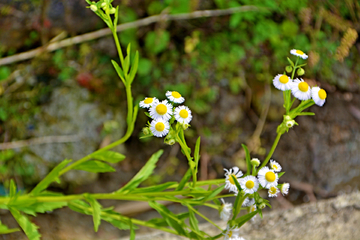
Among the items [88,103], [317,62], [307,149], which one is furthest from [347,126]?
[88,103]

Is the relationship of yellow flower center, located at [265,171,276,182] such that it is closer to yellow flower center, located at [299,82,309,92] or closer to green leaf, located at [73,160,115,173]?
yellow flower center, located at [299,82,309,92]

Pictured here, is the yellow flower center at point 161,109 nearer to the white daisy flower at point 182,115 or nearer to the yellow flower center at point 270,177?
the white daisy flower at point 182,115

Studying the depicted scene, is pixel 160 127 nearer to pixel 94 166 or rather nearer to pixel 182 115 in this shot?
pixel 182 115

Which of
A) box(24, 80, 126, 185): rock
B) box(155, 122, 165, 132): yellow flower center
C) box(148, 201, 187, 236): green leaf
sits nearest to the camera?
box(155, 122, 165, 132): yellow flower center

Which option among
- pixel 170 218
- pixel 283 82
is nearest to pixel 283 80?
pixel 283 82

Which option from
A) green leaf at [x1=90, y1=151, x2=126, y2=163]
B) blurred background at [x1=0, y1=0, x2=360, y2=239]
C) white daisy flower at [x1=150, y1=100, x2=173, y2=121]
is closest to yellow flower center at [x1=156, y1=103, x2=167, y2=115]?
white daisy flower at [x1=150, y1=100, x2=173, y2=121]

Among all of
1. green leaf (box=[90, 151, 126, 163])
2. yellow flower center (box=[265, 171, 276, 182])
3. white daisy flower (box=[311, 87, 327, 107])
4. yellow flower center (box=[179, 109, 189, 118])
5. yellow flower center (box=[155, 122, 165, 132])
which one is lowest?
yellow flower center (box=[265, 171, 276, 182])
